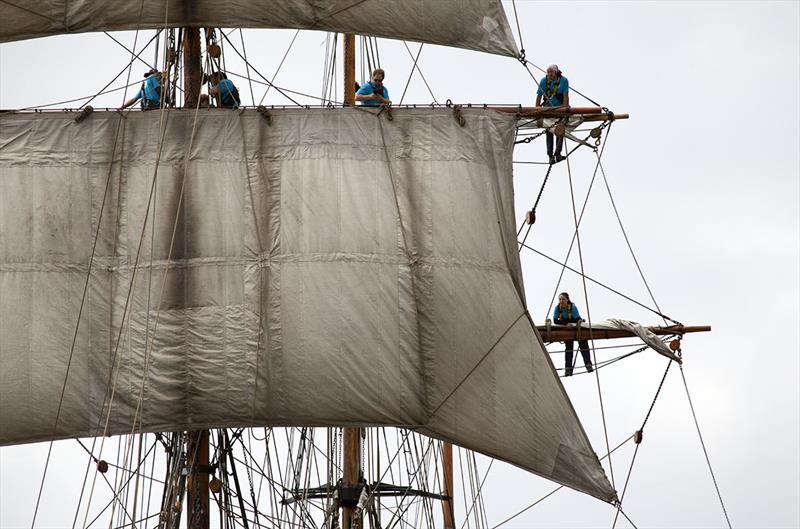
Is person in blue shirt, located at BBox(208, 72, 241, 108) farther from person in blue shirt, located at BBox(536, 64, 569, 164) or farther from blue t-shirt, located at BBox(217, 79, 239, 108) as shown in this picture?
person in blue shirt, located at BBox(536, 64, 569, 164)

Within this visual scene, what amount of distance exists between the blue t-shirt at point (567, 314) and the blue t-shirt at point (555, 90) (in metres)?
5.01

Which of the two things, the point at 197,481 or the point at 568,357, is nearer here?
the point at 197,481

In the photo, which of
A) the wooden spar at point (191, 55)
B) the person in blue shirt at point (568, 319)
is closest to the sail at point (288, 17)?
the wooden spar at point (191, 55)

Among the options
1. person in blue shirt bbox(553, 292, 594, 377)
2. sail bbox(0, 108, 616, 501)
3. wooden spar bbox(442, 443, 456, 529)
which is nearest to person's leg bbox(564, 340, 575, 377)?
person in blue shirt bbox(553, 292, 594, 377)

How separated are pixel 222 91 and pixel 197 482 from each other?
6.85 meters

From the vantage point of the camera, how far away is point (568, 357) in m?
56.0

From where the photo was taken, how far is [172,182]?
163ft

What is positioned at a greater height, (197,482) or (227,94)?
(227,94)

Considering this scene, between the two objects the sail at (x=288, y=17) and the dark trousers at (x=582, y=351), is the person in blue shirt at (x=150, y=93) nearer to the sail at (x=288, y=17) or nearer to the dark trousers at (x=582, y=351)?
the sail at (x=288, y=17)

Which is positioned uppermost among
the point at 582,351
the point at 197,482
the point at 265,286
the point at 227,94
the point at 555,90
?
the point at 555,90

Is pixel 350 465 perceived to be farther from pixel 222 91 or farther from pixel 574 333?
pixel 222 91

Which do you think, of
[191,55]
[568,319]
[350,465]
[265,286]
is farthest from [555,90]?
[350,465]

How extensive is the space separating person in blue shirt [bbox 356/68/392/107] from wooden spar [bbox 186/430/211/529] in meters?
6.49

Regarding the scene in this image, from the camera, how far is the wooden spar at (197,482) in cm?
4919
